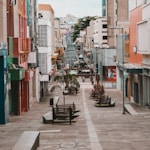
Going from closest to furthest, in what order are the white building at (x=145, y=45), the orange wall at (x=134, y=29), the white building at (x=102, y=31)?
the white building at (x=145, y=45)
the orange wall at (x=134, y=29)
the white building at (x=102, y=31)

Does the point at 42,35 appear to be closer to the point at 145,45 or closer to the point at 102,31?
the point at 145,45

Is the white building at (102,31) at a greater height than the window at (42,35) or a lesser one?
greater

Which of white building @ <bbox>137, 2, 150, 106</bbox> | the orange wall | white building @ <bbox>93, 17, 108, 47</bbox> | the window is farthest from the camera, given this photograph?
white building @ <bbox>93, 17, 108, 47</bbox>

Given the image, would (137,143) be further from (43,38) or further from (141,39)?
(43,38)

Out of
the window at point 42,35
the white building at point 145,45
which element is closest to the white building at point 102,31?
the window at point 42,35

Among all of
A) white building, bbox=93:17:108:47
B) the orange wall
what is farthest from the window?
white building, bbox=93:17:108:47

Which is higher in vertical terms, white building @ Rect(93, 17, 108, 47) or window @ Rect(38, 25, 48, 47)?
white building @ Rect(93, 17, 108, 47)

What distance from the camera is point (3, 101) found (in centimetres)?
2767

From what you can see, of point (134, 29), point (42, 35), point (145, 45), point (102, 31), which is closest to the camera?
point (145, 45)

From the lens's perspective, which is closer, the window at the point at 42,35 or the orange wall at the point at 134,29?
the orange wall at the point at 134,29

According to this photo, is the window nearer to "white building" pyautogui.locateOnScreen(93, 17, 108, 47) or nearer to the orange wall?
the orange wall

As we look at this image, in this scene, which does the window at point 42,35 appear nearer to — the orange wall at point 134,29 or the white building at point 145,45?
the orange wall at point 134,29

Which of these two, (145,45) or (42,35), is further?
(42,35)

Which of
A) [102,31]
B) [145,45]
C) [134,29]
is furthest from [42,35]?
[102,31]
